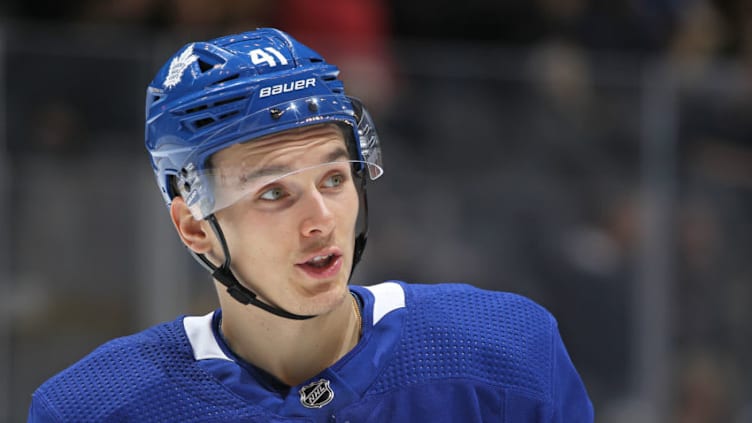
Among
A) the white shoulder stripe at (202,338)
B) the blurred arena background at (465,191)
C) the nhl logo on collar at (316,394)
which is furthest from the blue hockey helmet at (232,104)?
the blurred arena background at (465,191)

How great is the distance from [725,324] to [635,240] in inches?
21.3

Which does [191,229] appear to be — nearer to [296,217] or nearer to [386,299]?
[296,217]

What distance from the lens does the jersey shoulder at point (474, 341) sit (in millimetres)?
2049

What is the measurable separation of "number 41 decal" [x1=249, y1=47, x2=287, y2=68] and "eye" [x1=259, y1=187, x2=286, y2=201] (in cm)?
22

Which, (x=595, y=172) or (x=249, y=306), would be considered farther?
(x=595, y=172)

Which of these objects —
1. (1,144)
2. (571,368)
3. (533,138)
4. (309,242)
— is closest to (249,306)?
(309,242)

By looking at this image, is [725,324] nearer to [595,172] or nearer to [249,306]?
[595,172]

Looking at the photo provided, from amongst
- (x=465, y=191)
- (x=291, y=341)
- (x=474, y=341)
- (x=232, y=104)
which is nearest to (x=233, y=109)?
(x=232, y=104)

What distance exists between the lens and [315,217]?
1.98 meters

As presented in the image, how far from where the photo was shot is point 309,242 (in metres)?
1.99

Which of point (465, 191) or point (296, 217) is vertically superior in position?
point (296, 217)

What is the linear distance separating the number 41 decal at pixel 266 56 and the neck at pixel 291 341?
0.44 meters

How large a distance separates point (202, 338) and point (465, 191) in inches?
92.3

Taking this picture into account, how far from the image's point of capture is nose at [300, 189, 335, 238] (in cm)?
198
